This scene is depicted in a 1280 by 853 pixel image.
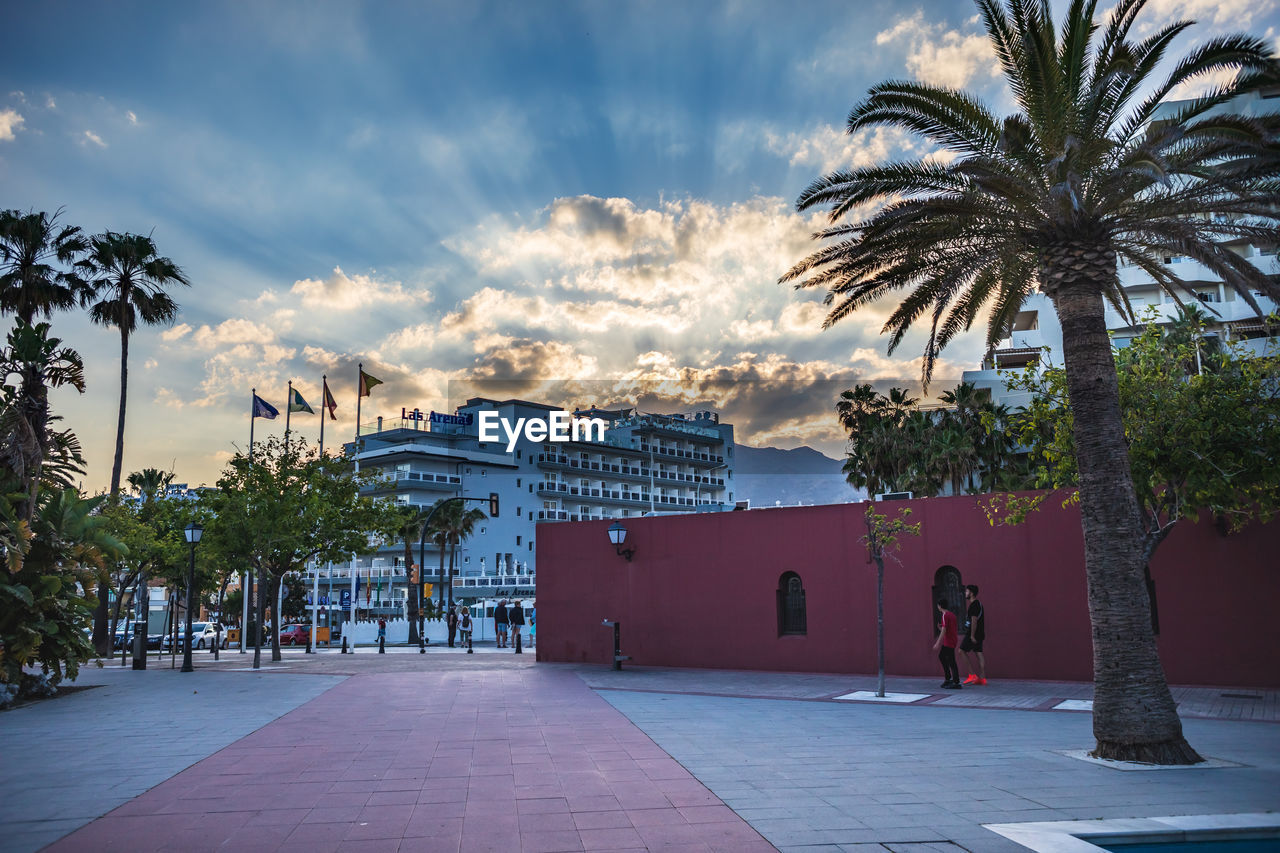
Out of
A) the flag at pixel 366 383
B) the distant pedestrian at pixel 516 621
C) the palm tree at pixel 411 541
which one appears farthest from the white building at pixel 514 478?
the distant pedestrian at pixel 516 621

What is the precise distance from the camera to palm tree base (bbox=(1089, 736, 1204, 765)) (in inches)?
345

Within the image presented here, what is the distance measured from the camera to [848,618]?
19.4 metres

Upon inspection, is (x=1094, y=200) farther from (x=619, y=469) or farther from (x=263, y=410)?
(x=619, y=469)

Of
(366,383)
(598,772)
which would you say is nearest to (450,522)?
(366,383)

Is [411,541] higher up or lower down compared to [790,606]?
higher up

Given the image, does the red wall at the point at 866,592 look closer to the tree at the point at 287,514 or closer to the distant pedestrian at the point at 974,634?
the distant pedestrian at the point at 974,634

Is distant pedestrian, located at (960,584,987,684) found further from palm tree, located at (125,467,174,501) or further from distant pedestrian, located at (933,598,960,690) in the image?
palm tree, located at (125,467,174,501)

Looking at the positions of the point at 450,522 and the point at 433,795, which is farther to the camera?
the point at 450,522

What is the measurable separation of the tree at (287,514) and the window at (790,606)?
49.3ft

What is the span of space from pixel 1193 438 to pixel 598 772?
9.85m

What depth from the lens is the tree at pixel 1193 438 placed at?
42.1 ft

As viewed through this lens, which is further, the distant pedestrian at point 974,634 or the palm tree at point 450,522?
the palm tree at point 450,522

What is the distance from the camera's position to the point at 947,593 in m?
18.5

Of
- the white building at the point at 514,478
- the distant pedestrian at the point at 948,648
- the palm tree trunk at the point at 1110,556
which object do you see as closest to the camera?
the palm tree trunk at the point at 1110,556
